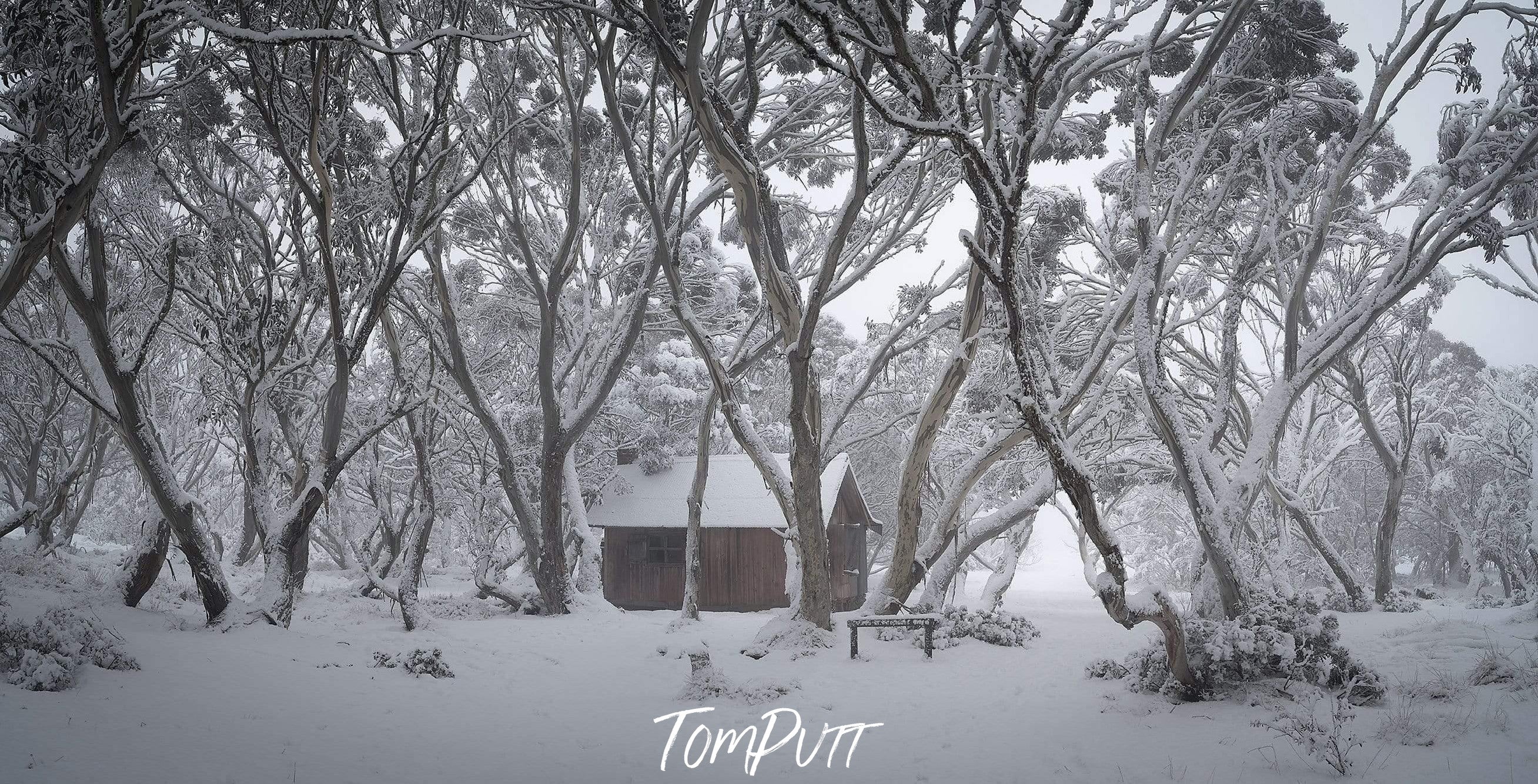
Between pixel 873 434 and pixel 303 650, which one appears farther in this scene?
pixel 873 434

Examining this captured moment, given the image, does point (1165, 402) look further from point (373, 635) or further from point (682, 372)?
point (682, 372)

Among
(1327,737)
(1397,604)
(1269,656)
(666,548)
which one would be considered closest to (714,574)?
(666,548)

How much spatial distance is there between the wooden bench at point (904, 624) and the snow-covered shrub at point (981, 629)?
53 centimetres

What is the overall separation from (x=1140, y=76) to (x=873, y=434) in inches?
342

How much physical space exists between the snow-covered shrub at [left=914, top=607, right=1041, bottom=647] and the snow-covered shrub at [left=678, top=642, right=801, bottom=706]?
364cm

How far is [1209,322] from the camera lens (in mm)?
18609

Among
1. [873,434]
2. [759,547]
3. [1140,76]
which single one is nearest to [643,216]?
[873,434]

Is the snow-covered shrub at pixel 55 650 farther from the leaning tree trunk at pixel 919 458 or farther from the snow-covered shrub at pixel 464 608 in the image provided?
the leaning tree trunk at pixel 919 458

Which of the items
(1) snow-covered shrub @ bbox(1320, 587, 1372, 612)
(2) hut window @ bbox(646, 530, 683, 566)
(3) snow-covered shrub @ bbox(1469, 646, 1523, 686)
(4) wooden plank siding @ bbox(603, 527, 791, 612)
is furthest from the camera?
(2) hut window @ bbox(646, 530, 683, 566)

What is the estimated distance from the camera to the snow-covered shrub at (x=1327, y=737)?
493cm

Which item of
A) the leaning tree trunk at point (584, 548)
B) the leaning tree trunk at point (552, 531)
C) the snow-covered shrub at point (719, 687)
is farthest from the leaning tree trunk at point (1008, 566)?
the snow-covered shrub at point (719, 687)

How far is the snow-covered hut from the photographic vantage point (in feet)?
67.9

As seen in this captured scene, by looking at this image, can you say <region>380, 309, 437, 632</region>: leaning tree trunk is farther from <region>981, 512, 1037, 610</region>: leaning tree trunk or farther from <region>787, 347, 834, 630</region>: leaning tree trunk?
<region>981, 512, 1037, 610</region>: leaning tree trunk

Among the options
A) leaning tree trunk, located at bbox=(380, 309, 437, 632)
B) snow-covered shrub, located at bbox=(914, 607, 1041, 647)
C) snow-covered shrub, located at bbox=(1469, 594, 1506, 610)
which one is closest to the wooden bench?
snow-covered shrub, located at bbox=(914, 607, 1041, 647)
